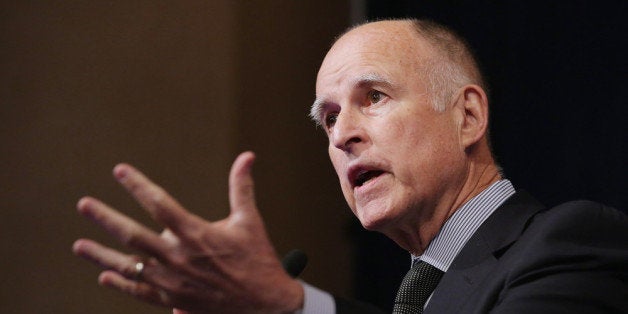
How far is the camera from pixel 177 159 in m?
3.56

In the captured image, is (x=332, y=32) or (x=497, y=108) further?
(x=332, y=32)

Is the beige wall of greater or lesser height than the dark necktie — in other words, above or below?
above

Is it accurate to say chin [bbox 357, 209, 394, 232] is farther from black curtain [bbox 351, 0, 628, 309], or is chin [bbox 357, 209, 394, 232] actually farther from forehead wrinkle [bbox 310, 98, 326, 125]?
black curtain [bbox 351, 0, 628, 309]

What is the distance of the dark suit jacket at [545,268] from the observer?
4.99 ft

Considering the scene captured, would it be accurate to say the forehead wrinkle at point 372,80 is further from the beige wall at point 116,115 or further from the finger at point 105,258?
the beige wall at point 116,115

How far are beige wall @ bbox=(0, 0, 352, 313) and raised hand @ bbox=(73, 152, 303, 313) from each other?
7.15 ft

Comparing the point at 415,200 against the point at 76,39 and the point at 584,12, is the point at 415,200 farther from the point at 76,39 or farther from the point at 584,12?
the point at 76,39

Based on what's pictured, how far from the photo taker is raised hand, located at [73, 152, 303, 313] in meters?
1.27

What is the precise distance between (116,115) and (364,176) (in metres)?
1.76

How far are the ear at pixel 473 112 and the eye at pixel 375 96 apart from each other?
19cm

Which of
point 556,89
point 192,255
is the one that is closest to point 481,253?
point 192,255

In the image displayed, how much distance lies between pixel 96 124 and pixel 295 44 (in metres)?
0.85

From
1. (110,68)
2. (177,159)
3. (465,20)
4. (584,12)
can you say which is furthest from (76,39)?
(584,12)

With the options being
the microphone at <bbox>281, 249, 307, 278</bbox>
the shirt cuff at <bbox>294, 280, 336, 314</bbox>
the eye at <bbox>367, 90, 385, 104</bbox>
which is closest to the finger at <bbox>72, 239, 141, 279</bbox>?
the shirt cuff at <bbox>294, 280, 336, 314</bbox>
